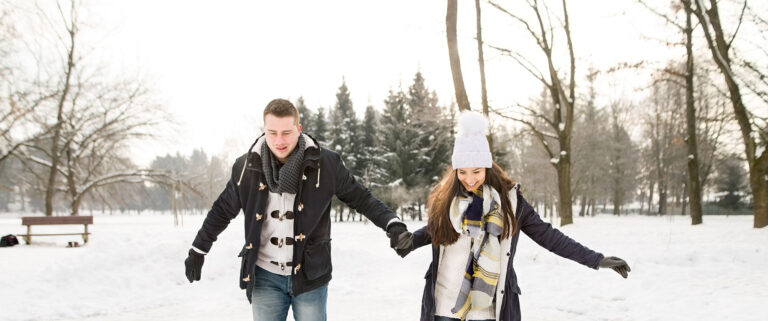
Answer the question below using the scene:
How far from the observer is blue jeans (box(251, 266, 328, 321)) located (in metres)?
2.93

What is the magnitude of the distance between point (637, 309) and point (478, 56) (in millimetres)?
9035

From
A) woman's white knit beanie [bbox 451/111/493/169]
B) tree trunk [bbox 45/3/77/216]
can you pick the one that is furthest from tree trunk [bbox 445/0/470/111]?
tree trunk [bbox 45/3/77/216]

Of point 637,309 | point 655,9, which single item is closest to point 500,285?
point 637,309

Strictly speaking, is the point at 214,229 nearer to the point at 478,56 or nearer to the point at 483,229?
the point at 483,229

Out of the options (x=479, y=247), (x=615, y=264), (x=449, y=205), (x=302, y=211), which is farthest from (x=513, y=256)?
(x=302, y=211)

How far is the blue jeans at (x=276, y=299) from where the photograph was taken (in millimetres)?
2932

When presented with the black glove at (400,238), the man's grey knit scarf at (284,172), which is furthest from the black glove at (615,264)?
the man's grey knit scarf at (284,172)

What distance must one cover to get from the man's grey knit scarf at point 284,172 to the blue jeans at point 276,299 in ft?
1.79

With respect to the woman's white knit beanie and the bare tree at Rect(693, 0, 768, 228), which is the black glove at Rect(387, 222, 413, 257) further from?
the bare tree at Rect(693, 0, 768, 228)

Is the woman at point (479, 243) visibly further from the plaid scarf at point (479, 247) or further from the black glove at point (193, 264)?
the black glove at point (193, 264)

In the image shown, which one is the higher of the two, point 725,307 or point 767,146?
point 767,146

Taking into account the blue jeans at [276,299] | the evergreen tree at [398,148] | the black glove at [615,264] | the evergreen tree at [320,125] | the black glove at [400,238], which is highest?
the evergreen tree at [320,125]

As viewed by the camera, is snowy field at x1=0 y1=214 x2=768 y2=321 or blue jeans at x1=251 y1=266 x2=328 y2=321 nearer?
blue jeans at x1=251 y1=266 x2=328 y2=321

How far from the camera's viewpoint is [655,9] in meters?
15.5
